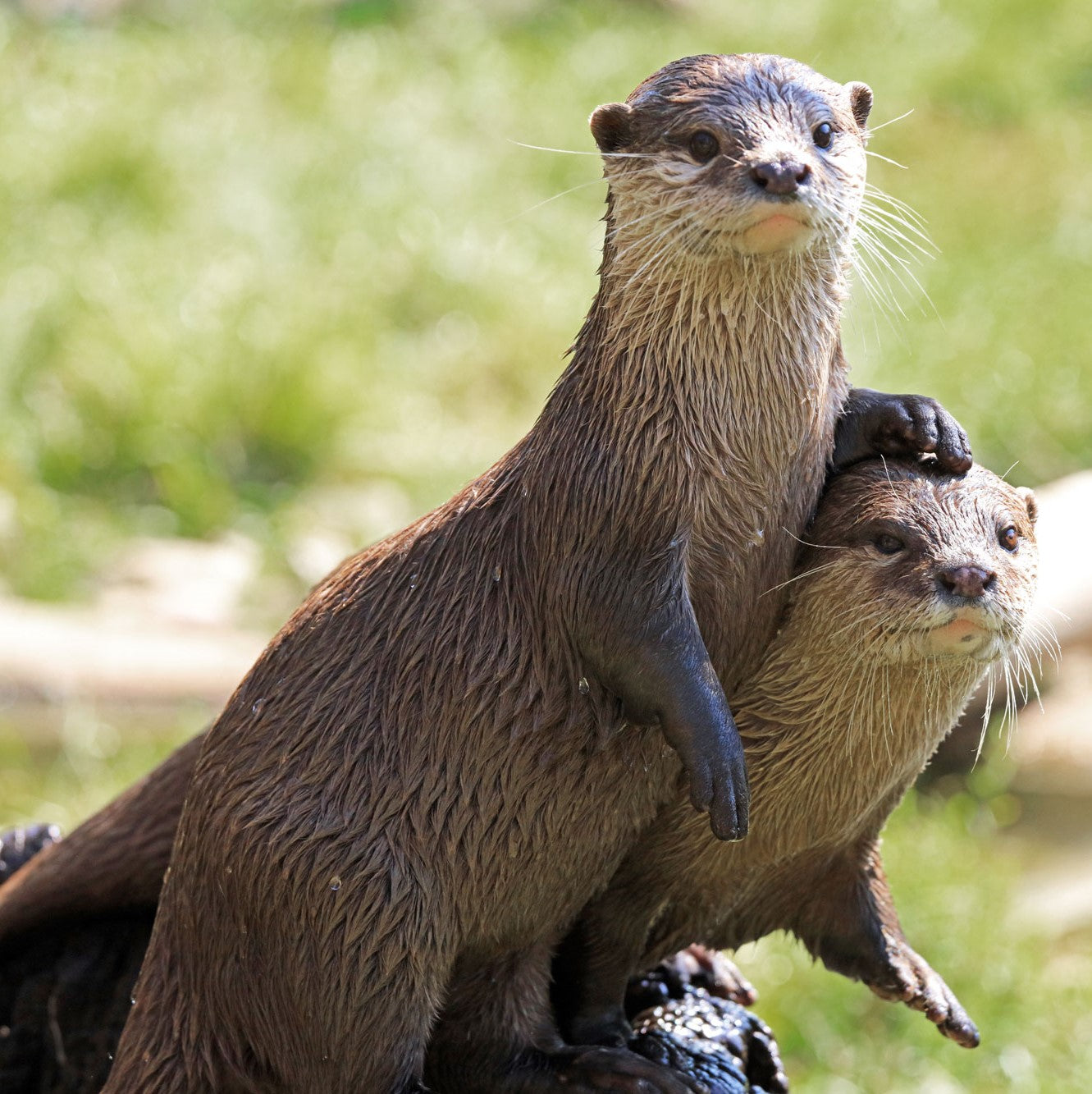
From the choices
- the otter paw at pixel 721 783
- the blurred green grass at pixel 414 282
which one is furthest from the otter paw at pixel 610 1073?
the blurred green grass at pixel 414 282

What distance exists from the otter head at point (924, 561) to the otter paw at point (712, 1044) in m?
0.73

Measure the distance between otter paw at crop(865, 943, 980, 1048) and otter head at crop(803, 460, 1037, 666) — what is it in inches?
22.4

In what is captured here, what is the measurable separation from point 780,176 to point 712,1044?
1.36 metres

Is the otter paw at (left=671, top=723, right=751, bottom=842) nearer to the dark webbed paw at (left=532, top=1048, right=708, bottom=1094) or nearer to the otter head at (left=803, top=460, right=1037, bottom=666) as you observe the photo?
the otter head at (left=803, top=460, right=1037, bottom=666)

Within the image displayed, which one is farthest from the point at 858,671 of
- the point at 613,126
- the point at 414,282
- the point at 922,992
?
the point at 414,282

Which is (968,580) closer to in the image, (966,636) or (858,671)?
(966,636)

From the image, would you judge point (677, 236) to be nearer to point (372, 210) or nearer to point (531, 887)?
point (531, 887)

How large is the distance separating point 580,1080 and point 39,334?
5454 millimetres

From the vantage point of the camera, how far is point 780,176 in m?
2.01

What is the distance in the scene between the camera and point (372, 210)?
842 cm

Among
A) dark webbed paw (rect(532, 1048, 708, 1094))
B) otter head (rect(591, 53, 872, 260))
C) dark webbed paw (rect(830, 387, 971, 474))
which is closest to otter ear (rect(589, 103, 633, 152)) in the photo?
otter head (rect(591, 53, 872, 260))

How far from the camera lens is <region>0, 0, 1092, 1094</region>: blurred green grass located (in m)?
4.81

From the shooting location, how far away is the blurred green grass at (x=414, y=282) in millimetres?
4812

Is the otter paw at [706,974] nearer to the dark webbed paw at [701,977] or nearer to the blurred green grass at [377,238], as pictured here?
the dark webbed paw at [701,977]
